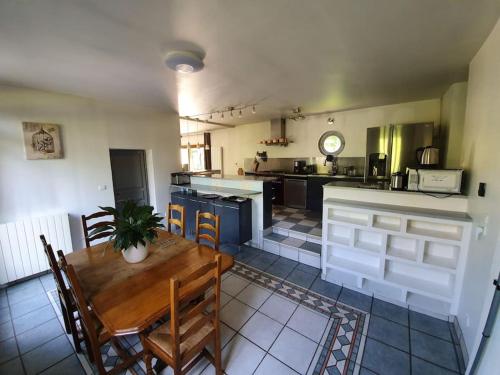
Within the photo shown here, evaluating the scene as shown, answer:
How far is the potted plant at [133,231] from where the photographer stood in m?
1.65

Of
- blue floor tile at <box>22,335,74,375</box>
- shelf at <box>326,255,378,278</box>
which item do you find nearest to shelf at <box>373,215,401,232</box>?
shelf at <box>326,255,378,278</box>

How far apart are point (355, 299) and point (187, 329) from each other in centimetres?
187

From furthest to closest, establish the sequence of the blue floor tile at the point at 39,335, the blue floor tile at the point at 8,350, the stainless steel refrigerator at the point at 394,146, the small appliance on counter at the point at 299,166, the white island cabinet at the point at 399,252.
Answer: the small appliance on counter at the point at 299,166 → the stainless steel refrigerator at the point at 394,146 → the white island cabinet at the point at 399,252 → the blue floor tile at the point at 39,335 → the blue floor tile at the point at 8,350

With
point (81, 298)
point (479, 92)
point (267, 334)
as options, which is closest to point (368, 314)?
point (267, 334)

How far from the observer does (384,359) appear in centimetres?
162

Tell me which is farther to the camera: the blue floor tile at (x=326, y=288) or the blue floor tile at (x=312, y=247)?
the blue floor tile at (x=312, y=247)

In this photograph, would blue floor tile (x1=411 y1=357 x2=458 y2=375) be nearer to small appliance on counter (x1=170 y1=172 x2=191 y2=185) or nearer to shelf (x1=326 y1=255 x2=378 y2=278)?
shelf (x1=326 y1=255 x2=378 y2=278)

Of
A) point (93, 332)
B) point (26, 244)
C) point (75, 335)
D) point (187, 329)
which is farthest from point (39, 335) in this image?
point (187, 329)

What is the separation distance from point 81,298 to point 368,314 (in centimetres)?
241

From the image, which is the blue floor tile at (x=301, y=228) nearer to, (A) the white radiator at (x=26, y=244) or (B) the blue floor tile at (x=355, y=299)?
(B) the blue floor tile at (x=355, y=299)

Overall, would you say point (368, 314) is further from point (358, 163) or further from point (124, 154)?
point (124, 154)

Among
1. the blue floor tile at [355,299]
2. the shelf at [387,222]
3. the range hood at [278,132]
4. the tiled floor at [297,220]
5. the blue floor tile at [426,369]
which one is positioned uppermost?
the range hood at [278,132]

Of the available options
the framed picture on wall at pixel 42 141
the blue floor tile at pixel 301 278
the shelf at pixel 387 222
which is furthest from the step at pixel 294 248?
the framed picture on wall at pixel 42 141

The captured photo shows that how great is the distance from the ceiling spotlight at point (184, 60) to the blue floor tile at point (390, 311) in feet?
9.90
